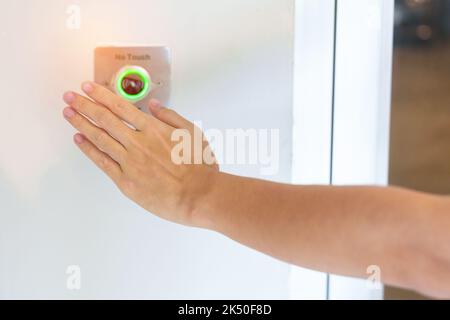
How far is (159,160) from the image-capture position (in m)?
0.56

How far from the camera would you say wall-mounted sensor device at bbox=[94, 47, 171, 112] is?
60 cm

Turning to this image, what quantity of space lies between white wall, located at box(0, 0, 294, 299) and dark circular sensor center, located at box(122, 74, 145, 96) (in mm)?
42

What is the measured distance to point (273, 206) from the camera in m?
0.50

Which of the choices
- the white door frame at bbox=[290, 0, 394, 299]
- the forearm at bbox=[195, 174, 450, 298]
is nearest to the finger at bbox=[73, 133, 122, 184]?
the forearm at bbox=[195, 174, 450, 298]

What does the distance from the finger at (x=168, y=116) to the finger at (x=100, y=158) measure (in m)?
0.07

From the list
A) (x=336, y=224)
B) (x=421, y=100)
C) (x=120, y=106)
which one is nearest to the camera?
(x=336, y=224)

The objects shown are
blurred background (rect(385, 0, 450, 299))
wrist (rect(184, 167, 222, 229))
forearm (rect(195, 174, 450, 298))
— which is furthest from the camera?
blurred background (rect(385, 0, 450, 299))

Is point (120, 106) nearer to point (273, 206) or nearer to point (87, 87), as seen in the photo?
point (87, 87)

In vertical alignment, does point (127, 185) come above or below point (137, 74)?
below

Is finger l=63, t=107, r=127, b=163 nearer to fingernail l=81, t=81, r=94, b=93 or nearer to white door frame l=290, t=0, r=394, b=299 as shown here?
fingernail l=81, t=81, r=94, b=93

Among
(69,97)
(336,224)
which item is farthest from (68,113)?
(336,224)

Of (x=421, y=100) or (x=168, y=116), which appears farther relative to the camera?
(x=421, y=100)

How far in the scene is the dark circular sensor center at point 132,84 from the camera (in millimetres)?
597

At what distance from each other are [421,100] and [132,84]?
1.61 ft
